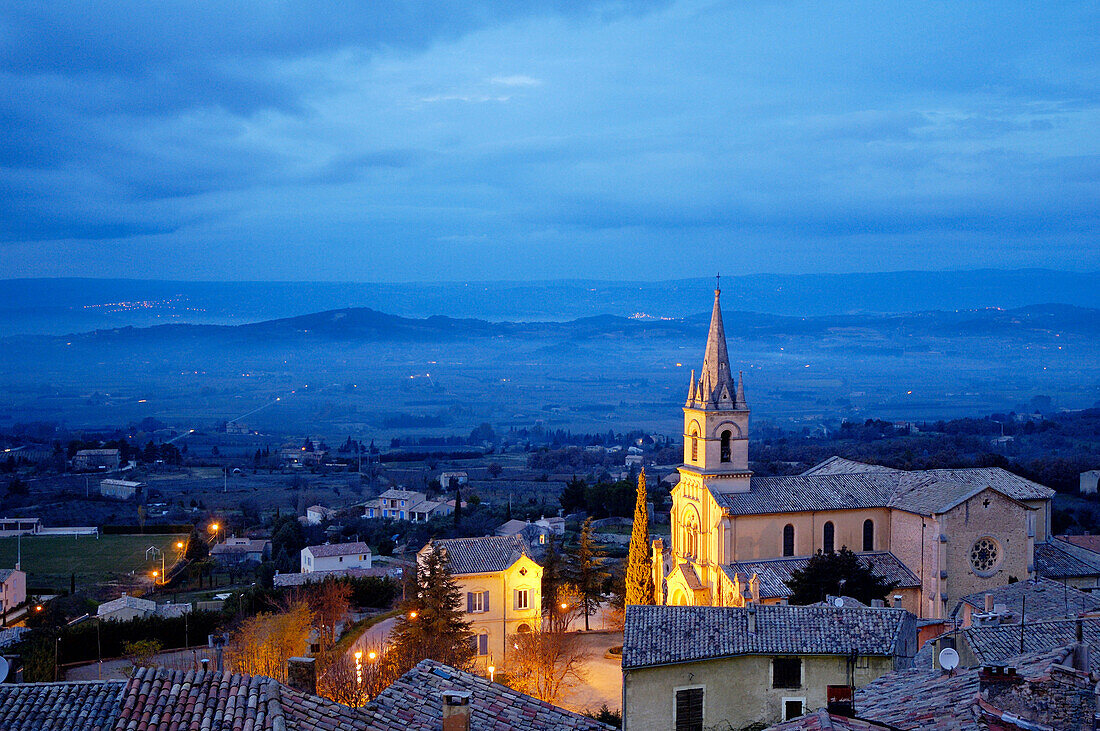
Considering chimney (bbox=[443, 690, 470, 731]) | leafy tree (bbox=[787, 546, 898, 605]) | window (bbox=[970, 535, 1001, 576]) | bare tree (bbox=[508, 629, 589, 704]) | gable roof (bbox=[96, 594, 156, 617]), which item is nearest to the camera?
chimney (bbox=[443, 690, 470, 731])

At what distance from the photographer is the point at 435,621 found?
93.7 feet

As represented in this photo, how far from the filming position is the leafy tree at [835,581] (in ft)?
92.8

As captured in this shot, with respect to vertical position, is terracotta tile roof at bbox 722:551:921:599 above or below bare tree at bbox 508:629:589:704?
above

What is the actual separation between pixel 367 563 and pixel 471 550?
1589 cm

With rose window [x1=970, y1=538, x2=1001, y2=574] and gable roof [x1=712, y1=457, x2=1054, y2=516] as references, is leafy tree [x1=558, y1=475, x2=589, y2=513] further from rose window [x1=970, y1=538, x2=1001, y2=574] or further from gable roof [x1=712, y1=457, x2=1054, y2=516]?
rose window [x1=970, y1=538, x2=1001, y2=574]

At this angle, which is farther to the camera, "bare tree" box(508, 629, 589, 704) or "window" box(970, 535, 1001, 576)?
"window" box(970, 535, 1001, 576)

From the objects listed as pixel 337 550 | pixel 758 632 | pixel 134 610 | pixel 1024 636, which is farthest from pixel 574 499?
pixel 1024 636

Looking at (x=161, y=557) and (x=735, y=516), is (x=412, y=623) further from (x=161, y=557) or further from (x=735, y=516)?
(x=161, y=557)

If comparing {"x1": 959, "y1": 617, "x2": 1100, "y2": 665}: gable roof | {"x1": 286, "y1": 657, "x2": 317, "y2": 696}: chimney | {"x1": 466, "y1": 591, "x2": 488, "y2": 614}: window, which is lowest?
{"x1": 466, "y1": 591, "x2": 488, "y2": 614}: window

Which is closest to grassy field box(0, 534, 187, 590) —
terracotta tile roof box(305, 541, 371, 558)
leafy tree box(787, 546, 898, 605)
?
terracotta tile roof box(305, 541, 371, 558)

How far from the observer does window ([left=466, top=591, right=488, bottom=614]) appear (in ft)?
107

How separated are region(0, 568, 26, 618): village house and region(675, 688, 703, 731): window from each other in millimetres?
31001

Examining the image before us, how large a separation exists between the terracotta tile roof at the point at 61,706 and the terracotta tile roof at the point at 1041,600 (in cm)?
1947

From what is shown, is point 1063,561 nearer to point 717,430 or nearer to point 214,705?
point 717,430
